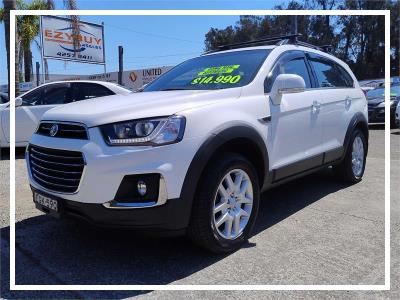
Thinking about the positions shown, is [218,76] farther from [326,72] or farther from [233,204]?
[326,72]

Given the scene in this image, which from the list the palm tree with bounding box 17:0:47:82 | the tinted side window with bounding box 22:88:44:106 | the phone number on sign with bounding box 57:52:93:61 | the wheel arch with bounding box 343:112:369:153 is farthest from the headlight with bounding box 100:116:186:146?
the palm tree with bounding box 17:0:47:82

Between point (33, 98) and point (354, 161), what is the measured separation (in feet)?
19.2

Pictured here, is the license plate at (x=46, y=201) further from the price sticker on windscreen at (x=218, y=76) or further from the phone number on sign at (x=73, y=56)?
the phone number on sign at (x=73, y=56)

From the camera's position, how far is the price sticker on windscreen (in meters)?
3.89

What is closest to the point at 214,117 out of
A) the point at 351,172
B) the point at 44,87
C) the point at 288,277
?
the point at 288,277

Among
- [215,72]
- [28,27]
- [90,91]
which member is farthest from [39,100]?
[28,27]

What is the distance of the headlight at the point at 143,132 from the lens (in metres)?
2.87

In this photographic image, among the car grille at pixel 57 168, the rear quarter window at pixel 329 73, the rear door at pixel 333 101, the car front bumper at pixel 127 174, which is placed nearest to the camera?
the car front bumper at pixel 127 174

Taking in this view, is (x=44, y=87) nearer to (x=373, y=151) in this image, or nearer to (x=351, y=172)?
(x=351, y=172)

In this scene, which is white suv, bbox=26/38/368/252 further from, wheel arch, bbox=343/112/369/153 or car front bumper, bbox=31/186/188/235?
wheel arch, bbox=343/112/369/153

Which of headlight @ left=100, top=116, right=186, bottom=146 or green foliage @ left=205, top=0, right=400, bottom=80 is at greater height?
green foliage @ left=205, top=0, right=400, bottom=80

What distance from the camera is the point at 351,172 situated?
5582 millimetres

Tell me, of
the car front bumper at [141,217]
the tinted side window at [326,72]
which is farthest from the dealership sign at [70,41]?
the car front bumper at [141,217]

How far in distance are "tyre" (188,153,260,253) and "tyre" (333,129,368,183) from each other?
2314mm
